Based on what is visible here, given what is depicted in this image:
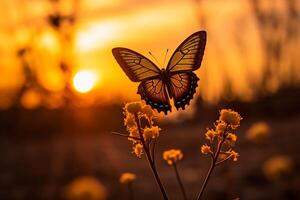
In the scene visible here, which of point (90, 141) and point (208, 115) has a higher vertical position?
point (90, 141)

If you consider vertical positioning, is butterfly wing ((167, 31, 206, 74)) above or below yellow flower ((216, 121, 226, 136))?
above

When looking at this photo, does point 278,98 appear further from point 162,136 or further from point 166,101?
point 166,101

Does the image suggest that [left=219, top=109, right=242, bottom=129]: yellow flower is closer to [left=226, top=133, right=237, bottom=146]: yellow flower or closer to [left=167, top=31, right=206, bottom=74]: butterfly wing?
[left=226, top=133, right=237, bottom=146]: yellow flower

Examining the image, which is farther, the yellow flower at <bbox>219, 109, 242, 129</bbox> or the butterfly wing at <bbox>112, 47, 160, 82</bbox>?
the butterfly wing at <bbox>112, 47, 160, 82</bbox>

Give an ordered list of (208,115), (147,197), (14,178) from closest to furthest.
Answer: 1. (147,197)
2. (14,178)
3. (208,115)

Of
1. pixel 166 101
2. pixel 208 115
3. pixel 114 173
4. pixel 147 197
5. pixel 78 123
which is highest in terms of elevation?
pixel 78 123

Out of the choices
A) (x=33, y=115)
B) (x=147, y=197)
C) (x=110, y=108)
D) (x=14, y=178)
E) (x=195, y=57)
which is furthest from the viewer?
(x=110, y=108)

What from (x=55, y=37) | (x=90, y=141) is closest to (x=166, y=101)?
(x=55, y=37)

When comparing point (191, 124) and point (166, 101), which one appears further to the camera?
point (191, 124)

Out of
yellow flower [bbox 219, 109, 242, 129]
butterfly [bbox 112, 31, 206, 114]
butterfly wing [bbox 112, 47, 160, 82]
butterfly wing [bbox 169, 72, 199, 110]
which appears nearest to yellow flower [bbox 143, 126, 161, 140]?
butterfly [bbox 112, 31, 206, 114]
